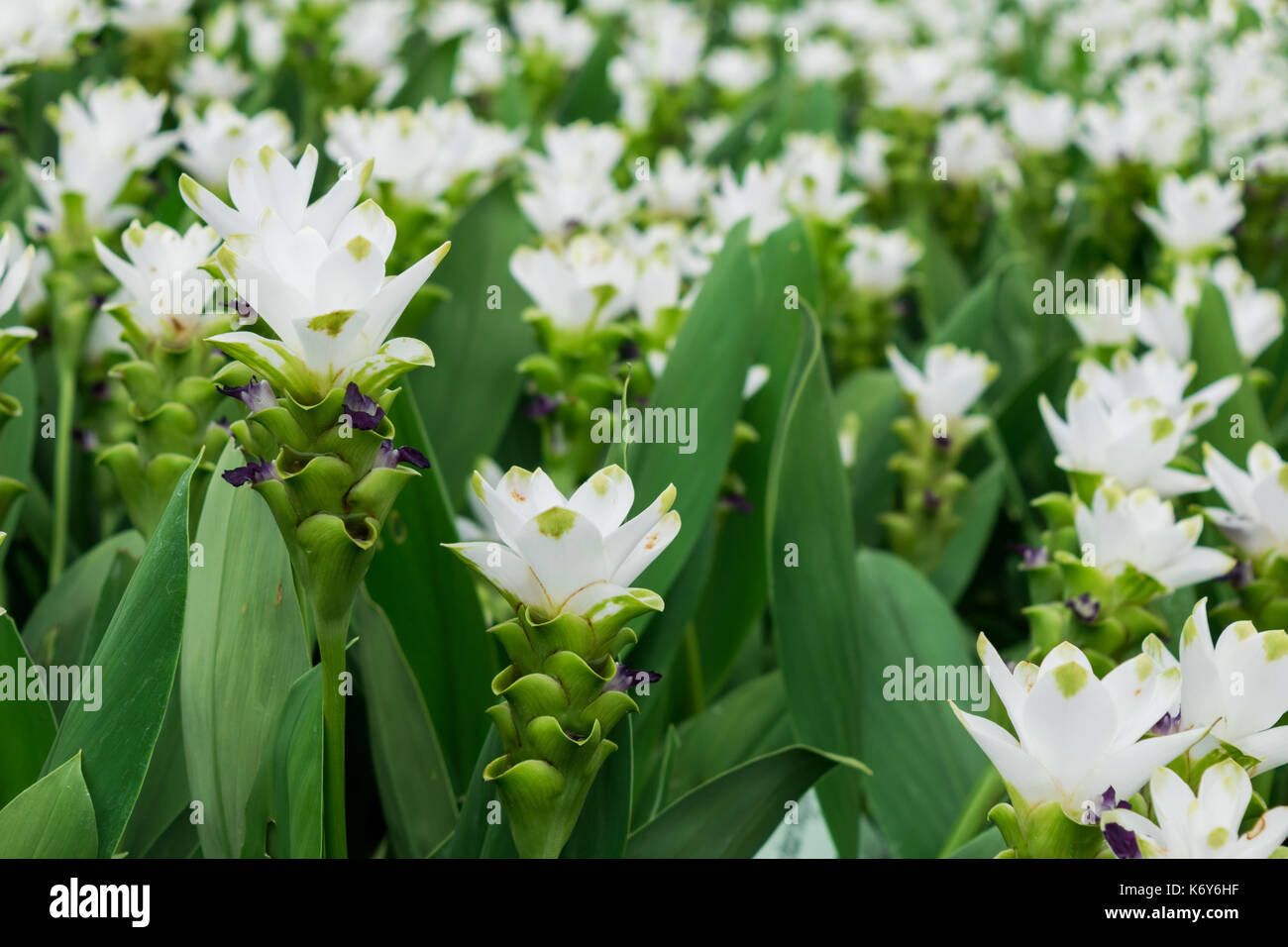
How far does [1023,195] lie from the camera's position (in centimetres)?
211

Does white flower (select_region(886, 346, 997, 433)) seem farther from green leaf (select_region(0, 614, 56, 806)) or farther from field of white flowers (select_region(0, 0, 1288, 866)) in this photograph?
green leaf (select_region(0, 614, 56, 806))

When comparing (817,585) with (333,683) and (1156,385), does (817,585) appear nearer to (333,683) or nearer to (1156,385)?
(1156,385)

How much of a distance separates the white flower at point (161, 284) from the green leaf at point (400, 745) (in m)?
0.28

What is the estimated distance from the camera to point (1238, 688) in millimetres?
697

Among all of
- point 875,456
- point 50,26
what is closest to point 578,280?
point 875,456

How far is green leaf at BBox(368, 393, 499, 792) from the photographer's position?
0.96 m

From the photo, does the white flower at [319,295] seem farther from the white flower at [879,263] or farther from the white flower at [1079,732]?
the white flower at [879,263]

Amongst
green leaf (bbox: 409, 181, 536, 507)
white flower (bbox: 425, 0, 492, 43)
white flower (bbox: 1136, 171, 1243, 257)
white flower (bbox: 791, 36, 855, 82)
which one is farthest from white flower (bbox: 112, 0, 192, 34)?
white flower (bbox: 1136, 171, 1243, 257)

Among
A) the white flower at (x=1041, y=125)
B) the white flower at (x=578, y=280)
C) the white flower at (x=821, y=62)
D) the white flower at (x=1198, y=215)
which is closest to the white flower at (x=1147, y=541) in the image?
the white flower at (x=578, y=280)

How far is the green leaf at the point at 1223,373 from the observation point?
48.6 inches

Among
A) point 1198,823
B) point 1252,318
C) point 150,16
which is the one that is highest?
point 150,16

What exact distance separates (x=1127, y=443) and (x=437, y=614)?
582 millimetres

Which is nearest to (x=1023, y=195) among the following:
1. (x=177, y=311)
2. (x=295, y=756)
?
(x=177, y=311)
